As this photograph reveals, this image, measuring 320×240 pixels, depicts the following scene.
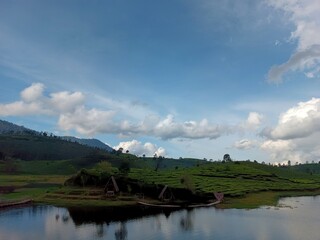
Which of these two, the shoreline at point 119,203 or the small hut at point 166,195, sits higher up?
the small hut at point 166,195

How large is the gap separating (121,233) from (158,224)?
40.5 ft

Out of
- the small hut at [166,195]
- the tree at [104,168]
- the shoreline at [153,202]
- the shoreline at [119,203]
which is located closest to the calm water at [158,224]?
the shoreline at [119,203]

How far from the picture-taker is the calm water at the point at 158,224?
73.3 m

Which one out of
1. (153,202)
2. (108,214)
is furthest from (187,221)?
(153,202)

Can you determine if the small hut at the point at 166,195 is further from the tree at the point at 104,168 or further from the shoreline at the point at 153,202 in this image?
the tree at the point at 104,168

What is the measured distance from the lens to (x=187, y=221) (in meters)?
90.2

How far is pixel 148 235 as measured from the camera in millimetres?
73188

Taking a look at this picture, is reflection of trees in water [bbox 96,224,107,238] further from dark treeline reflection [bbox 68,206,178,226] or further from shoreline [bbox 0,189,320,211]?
shoreline [bbox 0,189,320,211]

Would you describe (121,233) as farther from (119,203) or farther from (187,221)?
(119,203)

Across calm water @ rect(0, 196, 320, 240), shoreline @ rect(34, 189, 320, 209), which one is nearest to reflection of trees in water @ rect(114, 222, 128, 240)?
calm water @ rect(0, 196, 320, 240)

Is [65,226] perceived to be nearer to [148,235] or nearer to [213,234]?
[148,235]

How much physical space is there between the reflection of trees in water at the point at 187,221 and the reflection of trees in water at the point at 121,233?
40.4 ft

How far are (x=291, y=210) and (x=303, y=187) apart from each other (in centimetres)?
8366

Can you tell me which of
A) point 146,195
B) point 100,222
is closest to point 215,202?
point 146,195
